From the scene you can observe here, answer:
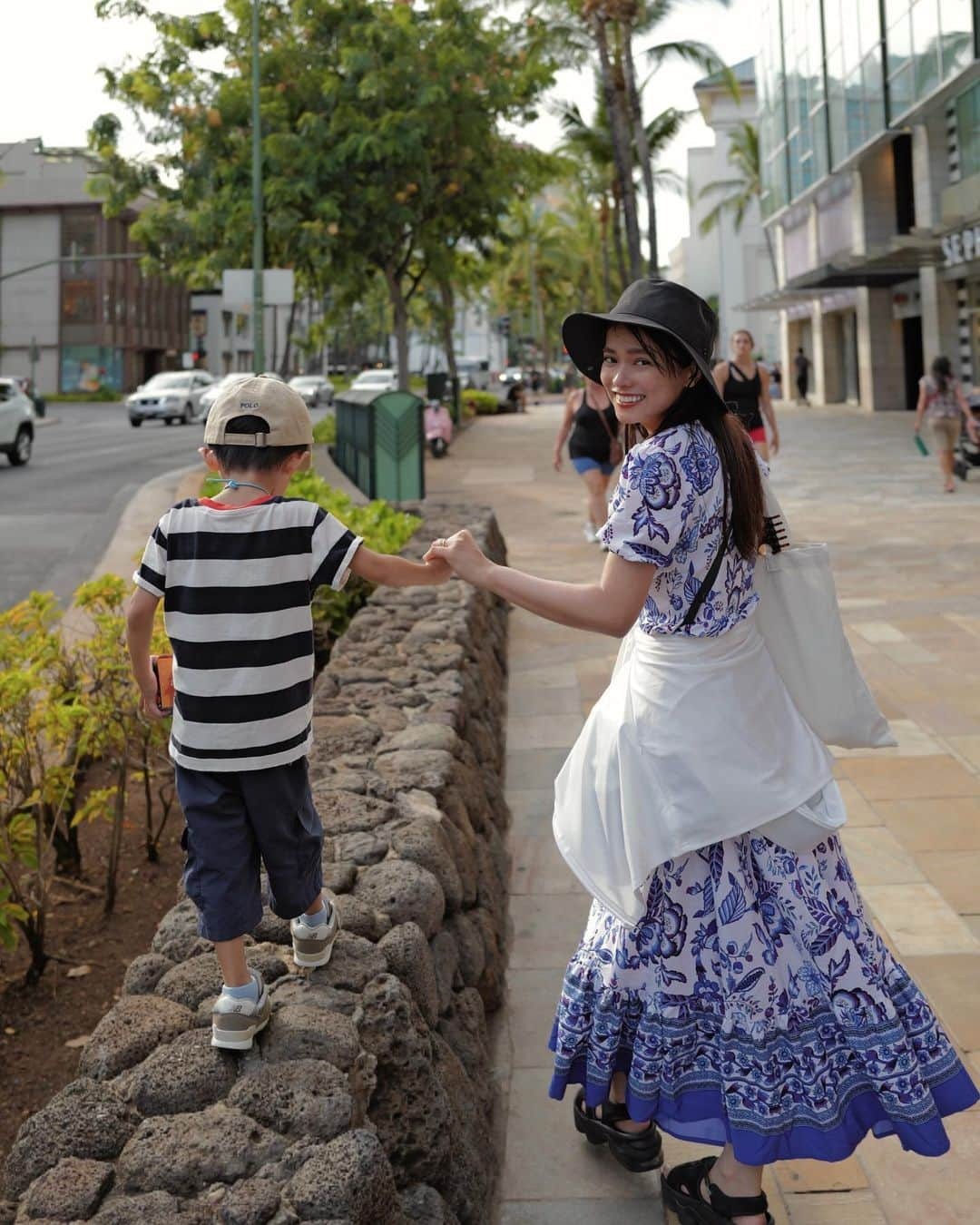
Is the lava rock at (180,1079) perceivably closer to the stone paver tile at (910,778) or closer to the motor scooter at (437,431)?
the stone paver tile at (910,778)

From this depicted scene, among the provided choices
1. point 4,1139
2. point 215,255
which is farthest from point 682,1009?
point 215,255

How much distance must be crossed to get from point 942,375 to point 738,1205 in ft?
48.4

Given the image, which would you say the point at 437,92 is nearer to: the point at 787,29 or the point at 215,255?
the point at 215,255

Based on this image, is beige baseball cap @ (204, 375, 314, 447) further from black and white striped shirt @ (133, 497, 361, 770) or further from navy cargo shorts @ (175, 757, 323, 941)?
navy cargo shorts @ (175, 757, 323, 941)

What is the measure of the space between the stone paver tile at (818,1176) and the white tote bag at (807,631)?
1002 millimetres

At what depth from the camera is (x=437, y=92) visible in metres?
23.1

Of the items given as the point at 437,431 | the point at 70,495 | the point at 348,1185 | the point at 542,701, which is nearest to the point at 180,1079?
the point at 348,1185

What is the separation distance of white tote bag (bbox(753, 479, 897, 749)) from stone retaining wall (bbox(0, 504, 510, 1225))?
99 centimetres

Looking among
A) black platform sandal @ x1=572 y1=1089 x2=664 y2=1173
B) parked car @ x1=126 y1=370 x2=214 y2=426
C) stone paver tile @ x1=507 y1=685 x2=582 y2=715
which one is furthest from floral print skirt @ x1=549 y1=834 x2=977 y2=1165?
parked car @ x1=126 y1=370 x2=214 y2=426

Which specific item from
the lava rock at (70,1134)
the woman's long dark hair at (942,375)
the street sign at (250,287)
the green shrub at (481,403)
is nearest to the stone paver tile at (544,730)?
the lava rock at (70,1134)

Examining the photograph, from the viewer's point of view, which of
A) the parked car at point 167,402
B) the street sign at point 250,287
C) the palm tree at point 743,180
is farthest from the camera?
the palm tree at point 743,180

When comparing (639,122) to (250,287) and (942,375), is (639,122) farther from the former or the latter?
(942,375)

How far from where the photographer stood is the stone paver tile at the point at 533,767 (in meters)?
5.92

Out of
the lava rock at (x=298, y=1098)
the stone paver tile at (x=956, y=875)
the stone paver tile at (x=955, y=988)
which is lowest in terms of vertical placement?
the stone paver tile at (x=955, y=988)
